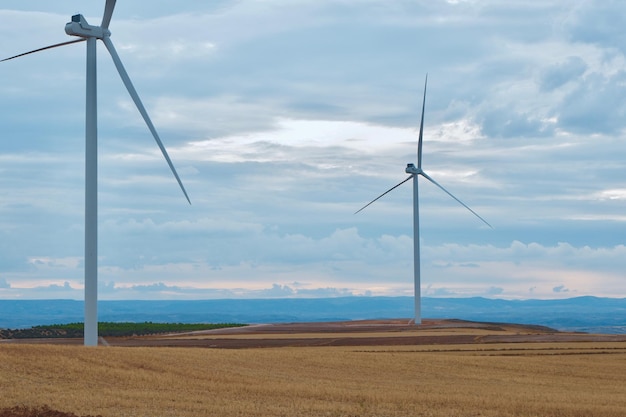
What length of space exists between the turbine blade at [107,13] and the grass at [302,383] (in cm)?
2272

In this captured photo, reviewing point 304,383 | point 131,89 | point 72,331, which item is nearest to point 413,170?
point 72,331

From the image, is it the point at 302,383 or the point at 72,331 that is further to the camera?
the point at 72,331

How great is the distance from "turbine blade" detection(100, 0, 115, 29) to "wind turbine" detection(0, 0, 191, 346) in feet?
0.23

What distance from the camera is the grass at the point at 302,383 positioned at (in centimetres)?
3734

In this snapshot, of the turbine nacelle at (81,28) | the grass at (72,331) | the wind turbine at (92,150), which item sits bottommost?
the grass at (72,331)

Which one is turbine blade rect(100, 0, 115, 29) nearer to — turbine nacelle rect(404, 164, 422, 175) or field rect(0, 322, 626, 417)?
field rect(0, 322, 626, 417)

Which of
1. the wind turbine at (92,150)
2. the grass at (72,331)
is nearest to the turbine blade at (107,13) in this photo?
the wind turbine at (92,150)

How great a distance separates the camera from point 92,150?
196 ft

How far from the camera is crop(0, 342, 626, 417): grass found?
123 feet

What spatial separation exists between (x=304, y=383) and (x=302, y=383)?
0.11 meters

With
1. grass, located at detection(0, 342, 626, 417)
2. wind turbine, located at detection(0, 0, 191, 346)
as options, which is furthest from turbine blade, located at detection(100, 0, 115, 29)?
grass, located at detection(0, 342, 626, 417)

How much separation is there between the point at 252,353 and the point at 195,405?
2788cm

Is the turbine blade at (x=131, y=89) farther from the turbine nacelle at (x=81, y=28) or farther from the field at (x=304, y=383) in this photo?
the field at (x=304, y=383)

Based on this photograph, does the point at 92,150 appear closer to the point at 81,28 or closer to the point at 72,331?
the point at 81,28
